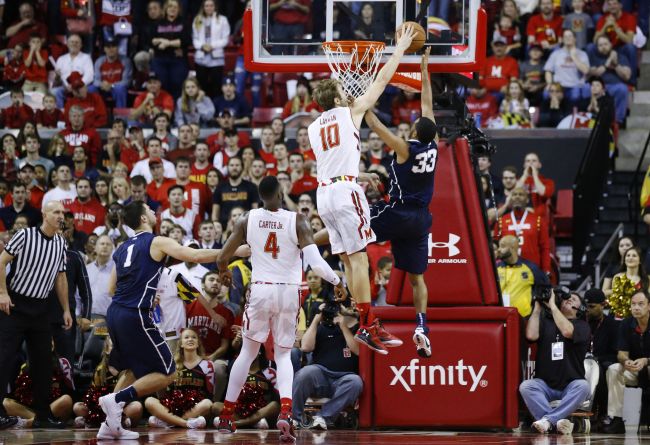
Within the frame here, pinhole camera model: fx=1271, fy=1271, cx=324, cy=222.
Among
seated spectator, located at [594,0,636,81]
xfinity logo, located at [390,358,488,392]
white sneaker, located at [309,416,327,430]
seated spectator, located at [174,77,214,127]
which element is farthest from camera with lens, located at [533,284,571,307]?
seated spectator, located at [174,77,214,127]

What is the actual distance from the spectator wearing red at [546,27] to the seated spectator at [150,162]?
6.52 meters

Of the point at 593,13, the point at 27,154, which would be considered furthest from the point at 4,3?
the point at 593,13

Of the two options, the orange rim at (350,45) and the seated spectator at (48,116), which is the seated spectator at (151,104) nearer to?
the seated spectator at (48,116)

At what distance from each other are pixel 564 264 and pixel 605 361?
360 centimetres

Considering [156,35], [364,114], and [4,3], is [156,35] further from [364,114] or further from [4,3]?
[364,114]

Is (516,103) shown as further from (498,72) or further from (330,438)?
(330,438)

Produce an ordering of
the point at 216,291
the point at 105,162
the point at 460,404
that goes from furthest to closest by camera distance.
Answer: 1. the point at 105,162
2. the point at 216,291
3. the point at 460,404

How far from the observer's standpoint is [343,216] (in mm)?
10961

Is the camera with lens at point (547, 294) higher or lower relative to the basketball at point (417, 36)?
lower

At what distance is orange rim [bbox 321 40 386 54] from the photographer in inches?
452

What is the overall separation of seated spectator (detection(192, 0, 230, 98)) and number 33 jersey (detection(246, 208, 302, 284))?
11151mm

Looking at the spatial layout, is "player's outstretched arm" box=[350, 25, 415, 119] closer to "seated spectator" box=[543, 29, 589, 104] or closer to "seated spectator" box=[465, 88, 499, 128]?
"seated spectator" box=[465, 88, 499, 128]

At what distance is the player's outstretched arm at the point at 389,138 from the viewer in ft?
35.3

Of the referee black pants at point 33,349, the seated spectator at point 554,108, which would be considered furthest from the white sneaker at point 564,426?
the seated spectator at point 554,108
